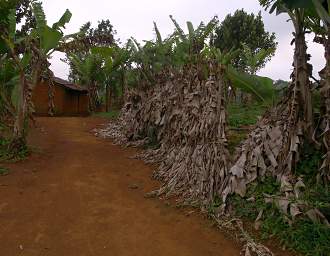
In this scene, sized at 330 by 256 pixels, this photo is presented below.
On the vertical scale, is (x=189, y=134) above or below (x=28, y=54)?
below

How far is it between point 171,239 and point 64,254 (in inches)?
49.4

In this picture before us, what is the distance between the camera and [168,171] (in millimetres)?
7562

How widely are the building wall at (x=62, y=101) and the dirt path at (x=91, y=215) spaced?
12099mm

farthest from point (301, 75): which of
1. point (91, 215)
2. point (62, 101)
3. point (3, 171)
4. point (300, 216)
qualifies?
point (62, 101)

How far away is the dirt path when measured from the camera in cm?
490

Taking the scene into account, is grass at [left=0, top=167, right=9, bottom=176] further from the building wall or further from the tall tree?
the tall tree

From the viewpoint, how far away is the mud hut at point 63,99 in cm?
2042

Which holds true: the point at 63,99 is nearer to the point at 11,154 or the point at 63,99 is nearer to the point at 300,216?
the point at 11,154

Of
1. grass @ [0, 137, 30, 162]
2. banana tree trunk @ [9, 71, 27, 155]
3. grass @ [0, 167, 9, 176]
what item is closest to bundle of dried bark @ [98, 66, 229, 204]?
grass @ [0, 137, 30, 162]

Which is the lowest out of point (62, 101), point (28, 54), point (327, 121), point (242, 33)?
point (327, 121)

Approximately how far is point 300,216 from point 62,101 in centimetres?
1825

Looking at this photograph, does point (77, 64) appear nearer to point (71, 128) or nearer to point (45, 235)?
point (71, 128)

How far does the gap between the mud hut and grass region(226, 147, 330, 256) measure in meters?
15.5

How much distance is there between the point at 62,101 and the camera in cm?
2178
